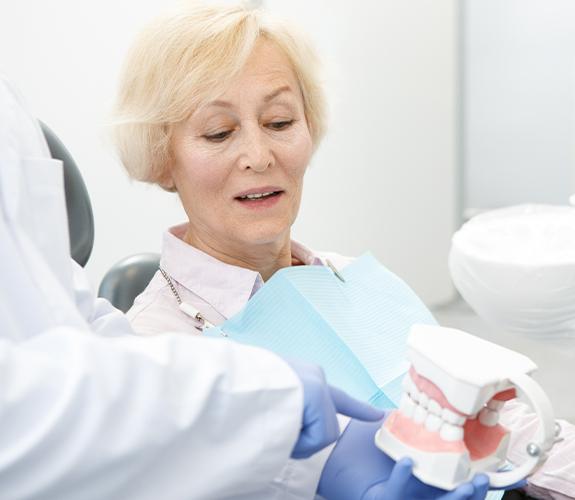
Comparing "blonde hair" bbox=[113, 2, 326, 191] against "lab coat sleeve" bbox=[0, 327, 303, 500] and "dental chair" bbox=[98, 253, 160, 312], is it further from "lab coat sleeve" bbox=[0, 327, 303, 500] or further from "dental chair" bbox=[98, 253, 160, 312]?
"lab coat sleeve" bbox=[0, 327, 303, 500]

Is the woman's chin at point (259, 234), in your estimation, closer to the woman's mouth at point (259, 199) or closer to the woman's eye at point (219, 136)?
the woman's mouth at point (259, 199)

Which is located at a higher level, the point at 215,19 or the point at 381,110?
the point at 215,19

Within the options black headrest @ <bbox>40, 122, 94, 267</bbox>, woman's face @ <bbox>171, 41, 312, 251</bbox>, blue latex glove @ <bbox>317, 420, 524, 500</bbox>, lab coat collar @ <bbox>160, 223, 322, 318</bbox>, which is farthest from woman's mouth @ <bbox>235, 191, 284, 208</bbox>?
blue latex glove @ <bbox>317, 420, 524, 500</bbox>

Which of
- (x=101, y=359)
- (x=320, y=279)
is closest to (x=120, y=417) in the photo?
(x=101, y=359)

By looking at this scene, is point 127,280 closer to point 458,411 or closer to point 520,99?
point 458,411

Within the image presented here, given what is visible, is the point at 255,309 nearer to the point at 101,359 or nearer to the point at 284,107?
the point at 284,107

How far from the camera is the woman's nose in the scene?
1.38 metres

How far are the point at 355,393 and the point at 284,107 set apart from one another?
0.50m

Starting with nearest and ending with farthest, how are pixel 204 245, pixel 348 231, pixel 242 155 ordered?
pixel 242 155
pixel 204 245
pixel 348 231

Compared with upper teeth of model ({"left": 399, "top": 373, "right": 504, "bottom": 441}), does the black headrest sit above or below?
above

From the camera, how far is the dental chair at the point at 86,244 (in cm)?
Answer: 143

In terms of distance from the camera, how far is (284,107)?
1450 mm

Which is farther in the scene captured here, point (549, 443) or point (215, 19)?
point (215, 19)

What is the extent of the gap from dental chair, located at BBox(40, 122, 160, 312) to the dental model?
72 centimetres
